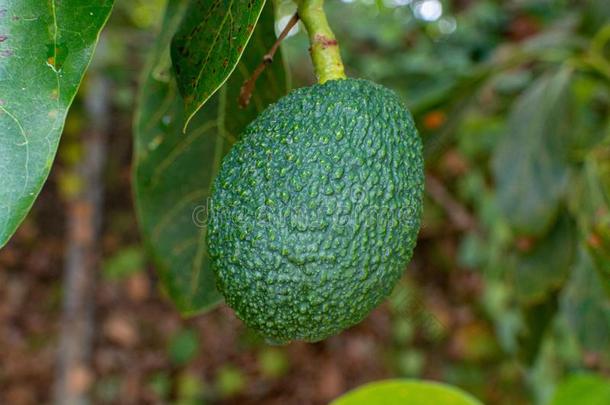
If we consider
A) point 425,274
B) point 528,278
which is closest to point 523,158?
point 528,278

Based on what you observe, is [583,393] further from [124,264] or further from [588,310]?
[124,264]

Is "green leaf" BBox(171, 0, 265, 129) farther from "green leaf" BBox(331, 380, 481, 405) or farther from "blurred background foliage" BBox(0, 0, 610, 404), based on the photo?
"blurred background foliage" BBox(0, 0, 610, 404)

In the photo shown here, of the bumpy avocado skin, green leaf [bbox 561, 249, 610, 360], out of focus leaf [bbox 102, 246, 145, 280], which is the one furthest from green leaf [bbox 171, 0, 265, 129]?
out of focus leaf [bbox 102, 246, 145, 280]

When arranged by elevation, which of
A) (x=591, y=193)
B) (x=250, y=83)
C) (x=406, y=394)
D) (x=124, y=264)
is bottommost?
(x=124, y=264)

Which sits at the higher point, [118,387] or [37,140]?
[37,140]

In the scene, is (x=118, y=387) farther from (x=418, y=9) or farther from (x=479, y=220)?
(x=418, y=9)

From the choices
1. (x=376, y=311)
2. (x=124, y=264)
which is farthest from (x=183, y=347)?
(x=376, y=311)
